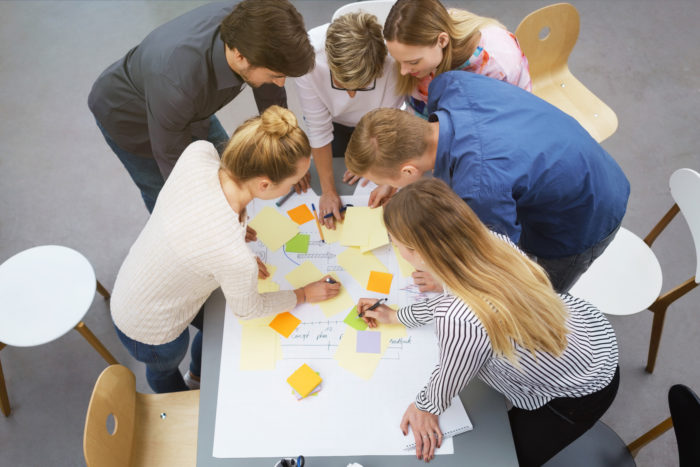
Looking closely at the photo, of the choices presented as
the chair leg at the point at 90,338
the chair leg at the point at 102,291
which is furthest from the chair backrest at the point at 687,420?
the chair leg at the point at 102,291

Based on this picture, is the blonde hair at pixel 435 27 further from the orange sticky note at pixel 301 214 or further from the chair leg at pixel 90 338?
the chair leg at pixel 90 338

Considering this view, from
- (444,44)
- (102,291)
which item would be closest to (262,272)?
(444,44)

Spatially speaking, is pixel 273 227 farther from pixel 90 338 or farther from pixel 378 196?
pixel 90 338

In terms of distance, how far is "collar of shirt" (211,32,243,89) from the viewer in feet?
5.82

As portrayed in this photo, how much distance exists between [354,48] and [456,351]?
1.02 m

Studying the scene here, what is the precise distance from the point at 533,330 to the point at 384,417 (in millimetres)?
526

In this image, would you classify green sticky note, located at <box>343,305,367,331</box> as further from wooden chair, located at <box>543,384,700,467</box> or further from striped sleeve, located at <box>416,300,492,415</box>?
wooden chair, located at <box>543,384,700,467</box>

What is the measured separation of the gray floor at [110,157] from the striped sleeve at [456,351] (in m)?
1.44

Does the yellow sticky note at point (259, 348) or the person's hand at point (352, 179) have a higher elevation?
the person's hand at point (352, 179)

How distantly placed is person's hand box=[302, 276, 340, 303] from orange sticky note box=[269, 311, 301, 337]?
0.08 m

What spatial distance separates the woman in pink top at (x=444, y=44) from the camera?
1724 millimetres

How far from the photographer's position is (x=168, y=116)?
1828mm

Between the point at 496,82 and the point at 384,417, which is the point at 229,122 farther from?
the point at 384,417

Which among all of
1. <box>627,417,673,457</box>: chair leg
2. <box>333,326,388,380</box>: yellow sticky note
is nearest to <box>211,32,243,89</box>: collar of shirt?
<box>333,326,388,380</box>: yellow sticky note
